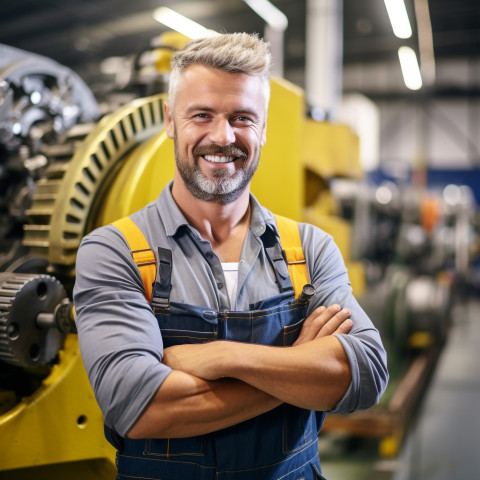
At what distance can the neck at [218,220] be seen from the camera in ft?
4.03

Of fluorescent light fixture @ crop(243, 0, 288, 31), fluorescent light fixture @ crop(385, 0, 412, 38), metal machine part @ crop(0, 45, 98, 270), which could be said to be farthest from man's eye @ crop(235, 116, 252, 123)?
fluorescent light fixture @ crop(243, 0, 288, 31)

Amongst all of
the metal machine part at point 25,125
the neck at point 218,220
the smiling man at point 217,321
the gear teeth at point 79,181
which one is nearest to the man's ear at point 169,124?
the smiling man at point 217,321

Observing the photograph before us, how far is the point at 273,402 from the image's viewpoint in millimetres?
1088

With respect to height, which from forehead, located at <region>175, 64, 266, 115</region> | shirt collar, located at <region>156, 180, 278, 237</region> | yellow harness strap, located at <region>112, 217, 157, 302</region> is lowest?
yellow harness strap, located at <region>112, 217, 157, 302</region>

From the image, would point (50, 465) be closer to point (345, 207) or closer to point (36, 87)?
point (36, 87)

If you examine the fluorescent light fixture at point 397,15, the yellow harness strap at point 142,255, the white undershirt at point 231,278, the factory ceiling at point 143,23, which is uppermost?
the factory ceiling at point 143,23

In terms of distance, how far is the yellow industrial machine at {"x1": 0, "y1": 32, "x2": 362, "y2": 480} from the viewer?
143cm

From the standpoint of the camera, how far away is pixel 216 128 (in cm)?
113

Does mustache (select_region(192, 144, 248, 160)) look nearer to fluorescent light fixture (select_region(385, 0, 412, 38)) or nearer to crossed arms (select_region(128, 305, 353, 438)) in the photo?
crossed arms (select_region(128, 305, 353, 438))

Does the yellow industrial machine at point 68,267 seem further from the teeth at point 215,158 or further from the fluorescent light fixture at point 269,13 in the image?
the fluorescent light fixture at point 269,13

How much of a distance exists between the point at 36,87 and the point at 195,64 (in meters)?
1.10

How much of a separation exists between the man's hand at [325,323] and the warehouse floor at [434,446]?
2726mm

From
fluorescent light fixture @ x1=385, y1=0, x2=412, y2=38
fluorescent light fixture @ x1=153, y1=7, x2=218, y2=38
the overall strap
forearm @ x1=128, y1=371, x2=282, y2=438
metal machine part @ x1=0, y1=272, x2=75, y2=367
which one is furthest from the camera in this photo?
fluorescent light fixture @ x1=153, y1=7, x2=218, y2=38

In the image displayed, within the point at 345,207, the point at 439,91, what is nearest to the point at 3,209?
the point at 345,207
